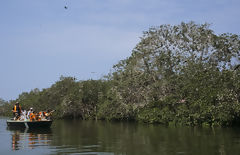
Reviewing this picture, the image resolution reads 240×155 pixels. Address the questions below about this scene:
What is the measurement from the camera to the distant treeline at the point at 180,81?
23516mm

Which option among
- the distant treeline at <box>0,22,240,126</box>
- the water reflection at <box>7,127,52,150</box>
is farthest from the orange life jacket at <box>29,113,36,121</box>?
the distant treeline at <box>0,22,240,126</box>

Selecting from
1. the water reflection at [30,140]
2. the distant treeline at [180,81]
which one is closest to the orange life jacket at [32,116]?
the water reflection at [30,140]

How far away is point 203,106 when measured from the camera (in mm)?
23734

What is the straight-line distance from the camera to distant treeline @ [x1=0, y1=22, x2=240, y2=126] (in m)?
23.5

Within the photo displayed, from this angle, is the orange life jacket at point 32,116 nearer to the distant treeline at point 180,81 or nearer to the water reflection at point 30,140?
the water reflection at point 30,140

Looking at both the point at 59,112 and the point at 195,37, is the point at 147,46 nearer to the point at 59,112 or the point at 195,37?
the point at 195,37

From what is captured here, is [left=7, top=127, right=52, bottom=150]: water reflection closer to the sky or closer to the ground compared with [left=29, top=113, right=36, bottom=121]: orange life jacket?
closer to the ground

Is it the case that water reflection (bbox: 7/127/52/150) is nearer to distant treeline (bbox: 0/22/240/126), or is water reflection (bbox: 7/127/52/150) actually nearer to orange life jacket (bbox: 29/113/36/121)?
orange life jacket (bbox: 29/113/36/121)

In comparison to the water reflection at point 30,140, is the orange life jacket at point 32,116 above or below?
above

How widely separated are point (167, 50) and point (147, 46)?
1808mm

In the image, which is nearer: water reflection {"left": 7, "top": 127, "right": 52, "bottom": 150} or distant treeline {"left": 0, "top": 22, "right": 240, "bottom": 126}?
water reflection {"left": 7, "top": 127, "right": 52, "bottom": 150}

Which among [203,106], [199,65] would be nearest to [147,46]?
[199,65]

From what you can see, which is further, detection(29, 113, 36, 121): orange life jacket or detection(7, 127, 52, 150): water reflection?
detection(29, 113, 36, 121): orange life jacket

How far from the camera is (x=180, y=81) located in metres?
26.5
